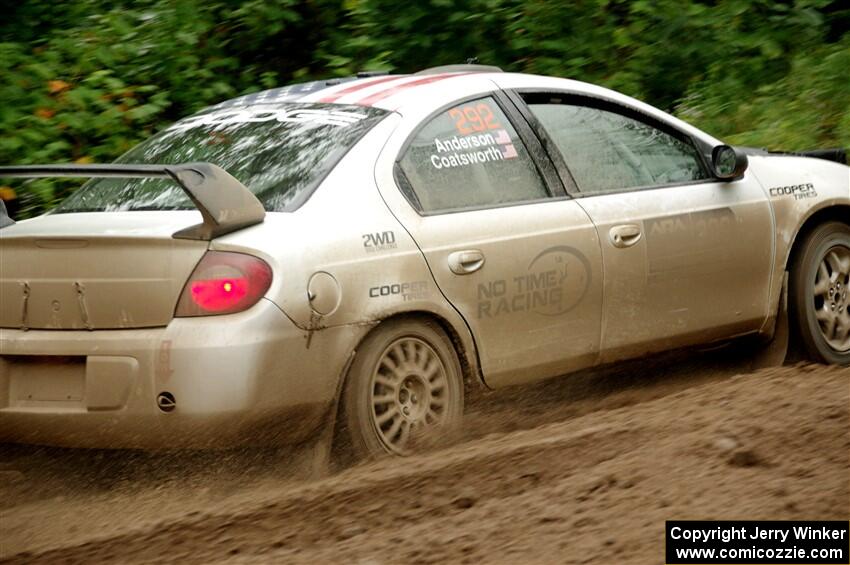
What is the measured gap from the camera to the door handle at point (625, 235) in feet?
19.6

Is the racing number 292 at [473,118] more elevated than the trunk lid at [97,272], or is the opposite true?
the racing number 292 at [473,118]

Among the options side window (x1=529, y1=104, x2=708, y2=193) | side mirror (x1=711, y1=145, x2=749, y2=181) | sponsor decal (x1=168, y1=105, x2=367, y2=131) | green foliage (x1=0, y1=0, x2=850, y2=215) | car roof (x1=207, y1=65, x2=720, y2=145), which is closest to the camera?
sponsor decal (x1=168, y1=105, x2=367, y2=131)

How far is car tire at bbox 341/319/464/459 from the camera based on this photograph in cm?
511

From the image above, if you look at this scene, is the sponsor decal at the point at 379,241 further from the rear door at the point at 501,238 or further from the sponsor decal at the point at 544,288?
the sponsor decal at the point at 544,288

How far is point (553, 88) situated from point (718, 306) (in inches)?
50.6

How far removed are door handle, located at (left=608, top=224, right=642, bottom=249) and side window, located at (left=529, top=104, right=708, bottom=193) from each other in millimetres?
217

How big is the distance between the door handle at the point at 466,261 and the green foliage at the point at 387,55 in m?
3.89

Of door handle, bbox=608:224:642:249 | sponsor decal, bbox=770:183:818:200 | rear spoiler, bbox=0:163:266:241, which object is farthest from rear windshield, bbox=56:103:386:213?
sponsor decal, bbox=770:183:818:200

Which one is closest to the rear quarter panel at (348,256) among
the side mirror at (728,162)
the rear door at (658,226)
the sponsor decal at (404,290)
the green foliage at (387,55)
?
the sponsor decal at (404,290)

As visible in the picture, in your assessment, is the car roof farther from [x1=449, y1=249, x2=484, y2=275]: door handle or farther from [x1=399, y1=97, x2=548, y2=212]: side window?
[x1=449, y1=249, x2=484, y2=275]: door handle

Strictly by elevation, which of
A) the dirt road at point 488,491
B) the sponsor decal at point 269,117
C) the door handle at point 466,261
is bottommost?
the dirt road at point 488,491

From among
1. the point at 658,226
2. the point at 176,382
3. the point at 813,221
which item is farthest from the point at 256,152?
the point at 813,221

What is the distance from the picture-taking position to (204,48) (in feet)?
32.8

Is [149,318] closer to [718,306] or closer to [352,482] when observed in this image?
[352,482]
